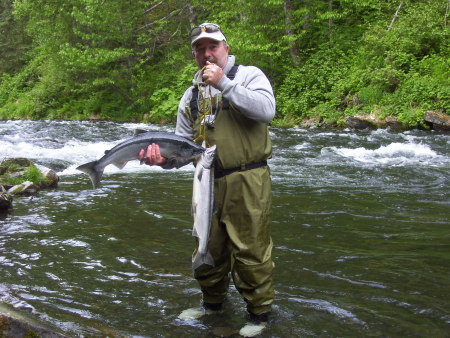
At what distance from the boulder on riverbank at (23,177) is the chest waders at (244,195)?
6.19 metres

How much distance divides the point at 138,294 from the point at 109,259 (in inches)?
43.3

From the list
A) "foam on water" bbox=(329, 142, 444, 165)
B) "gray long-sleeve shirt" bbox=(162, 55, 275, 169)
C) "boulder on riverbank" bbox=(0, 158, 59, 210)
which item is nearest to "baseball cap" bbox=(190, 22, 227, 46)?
"gray long-sleeve shirt" bbox=(162, 55, 275, 169)

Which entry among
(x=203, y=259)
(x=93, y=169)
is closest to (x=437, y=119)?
(x=203, y=259)

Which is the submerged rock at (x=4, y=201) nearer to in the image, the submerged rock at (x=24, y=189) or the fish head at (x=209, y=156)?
the submerged rock at (x=24, y=189)

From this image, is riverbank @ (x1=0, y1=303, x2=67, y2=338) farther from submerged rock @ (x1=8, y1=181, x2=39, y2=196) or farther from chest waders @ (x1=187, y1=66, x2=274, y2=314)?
submerged rock @ (x1=8, y1=181, x2=39, y2=196)

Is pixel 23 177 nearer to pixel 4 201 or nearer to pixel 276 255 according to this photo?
pixel 4 201

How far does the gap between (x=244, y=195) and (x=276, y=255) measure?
2101 mm

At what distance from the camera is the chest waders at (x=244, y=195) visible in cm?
338

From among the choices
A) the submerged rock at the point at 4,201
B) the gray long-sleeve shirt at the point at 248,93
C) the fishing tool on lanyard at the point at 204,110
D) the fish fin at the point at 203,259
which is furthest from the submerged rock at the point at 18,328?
the submerged rock at the point at 4,201

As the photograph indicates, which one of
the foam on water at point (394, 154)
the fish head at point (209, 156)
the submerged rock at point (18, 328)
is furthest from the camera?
the foam on water at point (394, 154)

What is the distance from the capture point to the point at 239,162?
3.39 m

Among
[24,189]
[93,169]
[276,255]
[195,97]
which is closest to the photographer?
[195,97]

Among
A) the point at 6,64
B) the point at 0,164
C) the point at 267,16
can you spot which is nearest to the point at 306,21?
the point at 267,16

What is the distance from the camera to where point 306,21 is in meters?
23.0
